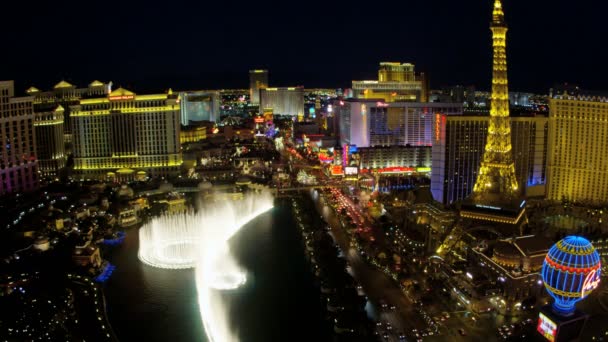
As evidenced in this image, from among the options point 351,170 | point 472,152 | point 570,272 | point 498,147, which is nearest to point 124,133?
point 351,170

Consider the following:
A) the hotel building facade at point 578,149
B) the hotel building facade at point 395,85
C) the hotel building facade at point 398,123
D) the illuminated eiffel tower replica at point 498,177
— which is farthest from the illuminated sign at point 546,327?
the hotel building facade at point 395,85

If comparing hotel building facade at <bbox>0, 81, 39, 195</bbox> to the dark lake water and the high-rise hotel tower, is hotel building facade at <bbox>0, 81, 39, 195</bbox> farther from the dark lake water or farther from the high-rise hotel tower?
the high-rise hotel tower

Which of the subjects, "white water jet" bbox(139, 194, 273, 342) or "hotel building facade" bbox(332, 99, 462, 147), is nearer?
"white water jet" bbox(139, 194, 273, 342)

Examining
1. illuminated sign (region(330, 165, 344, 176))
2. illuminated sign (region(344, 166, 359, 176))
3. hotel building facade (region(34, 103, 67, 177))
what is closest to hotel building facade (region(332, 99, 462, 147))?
illuminated sign (region(330, 165, 344, 176))

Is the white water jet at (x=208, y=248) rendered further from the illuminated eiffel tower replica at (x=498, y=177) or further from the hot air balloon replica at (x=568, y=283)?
the illuminated eiffel tower replica at (x=498, y=177)

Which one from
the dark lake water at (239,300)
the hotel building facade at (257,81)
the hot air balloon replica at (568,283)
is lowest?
the dark lake water at (239,300)

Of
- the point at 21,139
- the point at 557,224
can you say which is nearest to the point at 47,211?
the point at 21,139
